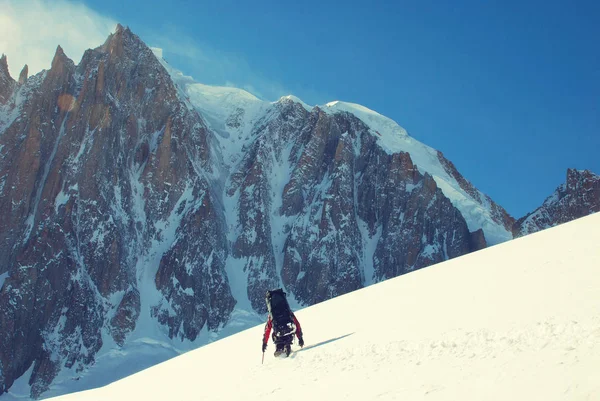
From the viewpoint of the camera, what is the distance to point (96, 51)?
15712 cm

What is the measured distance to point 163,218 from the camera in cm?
14500

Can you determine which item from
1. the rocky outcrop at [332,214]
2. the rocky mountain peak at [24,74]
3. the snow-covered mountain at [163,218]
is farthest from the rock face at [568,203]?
the rocky mountain peak at [24,74]

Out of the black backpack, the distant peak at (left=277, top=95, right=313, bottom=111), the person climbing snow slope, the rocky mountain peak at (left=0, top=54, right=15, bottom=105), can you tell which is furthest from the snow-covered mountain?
the person climbing snow slope

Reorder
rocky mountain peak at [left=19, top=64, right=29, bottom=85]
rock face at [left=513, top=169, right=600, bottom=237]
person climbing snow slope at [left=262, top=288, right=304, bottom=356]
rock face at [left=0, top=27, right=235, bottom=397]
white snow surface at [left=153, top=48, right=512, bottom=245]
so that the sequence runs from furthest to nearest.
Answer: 1. white snow surface at [left=153, top=48, right=512, bottom=245]
2. rocky mountain peak at [left=19, top=64, right=29, bottom=85]
3. rock face at [left=513, top=169, right=600, bottom=237]
4. rock face at [left=0, top=27, right=235, bottom=397]
5. person climbing snow slope at [left=262, top=288, right=304, bottom=356]

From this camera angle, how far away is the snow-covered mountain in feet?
391

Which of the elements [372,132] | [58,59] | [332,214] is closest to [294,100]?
[372,132]

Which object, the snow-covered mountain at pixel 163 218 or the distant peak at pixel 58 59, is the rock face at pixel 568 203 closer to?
the snow-covered mountain at pixel 163 218

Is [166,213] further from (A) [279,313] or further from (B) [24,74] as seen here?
(A) [279,313]

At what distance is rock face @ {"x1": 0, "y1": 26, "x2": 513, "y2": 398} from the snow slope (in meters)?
→ 102

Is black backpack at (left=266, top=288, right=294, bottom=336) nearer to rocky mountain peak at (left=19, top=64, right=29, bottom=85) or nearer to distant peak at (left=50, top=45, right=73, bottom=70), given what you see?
A: distant peak at (left=50, top=45, right=73, bottom=70)

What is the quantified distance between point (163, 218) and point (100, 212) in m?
17.4

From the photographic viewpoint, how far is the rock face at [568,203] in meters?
136

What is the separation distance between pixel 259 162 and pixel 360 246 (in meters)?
35.2

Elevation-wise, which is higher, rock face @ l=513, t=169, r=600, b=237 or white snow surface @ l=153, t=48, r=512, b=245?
white snow surface @ l=153, t=48, r=512, b=245
